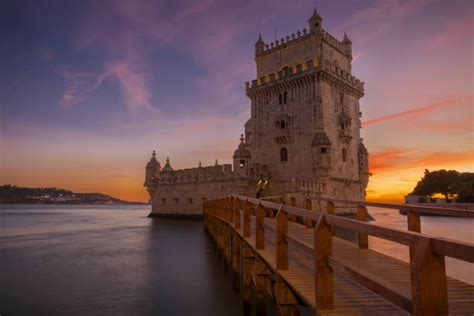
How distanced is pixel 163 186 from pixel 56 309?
33391 millimetres

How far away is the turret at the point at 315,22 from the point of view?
105 feet

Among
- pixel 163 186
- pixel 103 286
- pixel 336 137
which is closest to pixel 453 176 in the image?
pixel 336 137

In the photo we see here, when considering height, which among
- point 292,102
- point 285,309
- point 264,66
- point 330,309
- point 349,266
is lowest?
point 285,309

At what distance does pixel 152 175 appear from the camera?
4478cm

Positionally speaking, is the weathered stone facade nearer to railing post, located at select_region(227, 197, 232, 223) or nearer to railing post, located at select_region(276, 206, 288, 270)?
railing post, located at select_region(227, 197, 232, 223)

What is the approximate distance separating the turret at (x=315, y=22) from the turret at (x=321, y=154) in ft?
34.6

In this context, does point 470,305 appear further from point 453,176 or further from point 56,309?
point 453,176

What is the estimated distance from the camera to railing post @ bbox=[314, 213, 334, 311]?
3.93 metres

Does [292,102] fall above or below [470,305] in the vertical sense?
above

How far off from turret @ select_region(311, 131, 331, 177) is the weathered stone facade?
0.09 meters

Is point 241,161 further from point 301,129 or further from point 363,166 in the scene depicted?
point 363,166

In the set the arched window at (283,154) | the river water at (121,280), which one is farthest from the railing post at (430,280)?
the arched window at (283,154)

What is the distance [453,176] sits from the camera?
219 ft

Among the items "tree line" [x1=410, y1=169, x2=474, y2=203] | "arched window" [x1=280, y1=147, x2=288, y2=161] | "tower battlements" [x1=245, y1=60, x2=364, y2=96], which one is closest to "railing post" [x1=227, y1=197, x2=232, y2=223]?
"arched window" [x1=280, y1=147, x2=288, y2=161]
